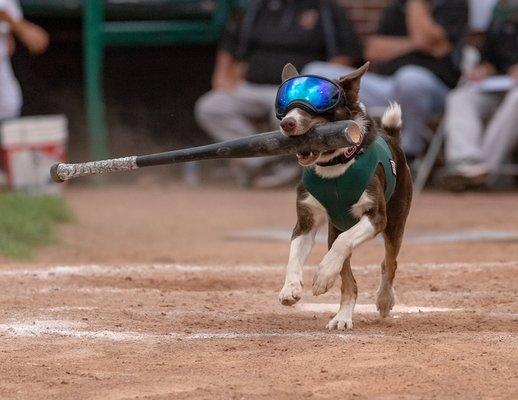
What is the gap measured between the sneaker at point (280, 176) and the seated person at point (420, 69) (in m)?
1.35

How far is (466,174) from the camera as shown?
1197cm

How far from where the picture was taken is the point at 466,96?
1212cm

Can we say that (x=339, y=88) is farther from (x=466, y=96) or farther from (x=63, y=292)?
(x=466, y=96)

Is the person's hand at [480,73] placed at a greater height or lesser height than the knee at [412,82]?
greater

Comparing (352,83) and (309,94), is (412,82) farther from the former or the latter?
(309,94)

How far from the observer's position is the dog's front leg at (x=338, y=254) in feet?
18.6

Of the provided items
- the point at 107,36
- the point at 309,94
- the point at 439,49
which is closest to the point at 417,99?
the point at 439,49

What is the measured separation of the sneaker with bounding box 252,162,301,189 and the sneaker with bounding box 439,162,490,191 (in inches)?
79.8

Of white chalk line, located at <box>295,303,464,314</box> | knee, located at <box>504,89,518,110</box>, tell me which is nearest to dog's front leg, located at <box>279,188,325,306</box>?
white chalk line, located at <box>295,303,464,314</box>

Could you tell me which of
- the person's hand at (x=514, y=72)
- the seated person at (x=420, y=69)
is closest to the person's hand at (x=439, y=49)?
the seated person at (x=420, y=69)

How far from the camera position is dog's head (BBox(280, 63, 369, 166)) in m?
5.64

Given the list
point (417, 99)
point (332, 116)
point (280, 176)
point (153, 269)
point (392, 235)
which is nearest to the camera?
point (332, 116)

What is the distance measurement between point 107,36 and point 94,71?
417 mm

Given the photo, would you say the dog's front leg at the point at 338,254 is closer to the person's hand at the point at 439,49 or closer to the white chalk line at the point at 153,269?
the white chalk line at the point at 153,269
